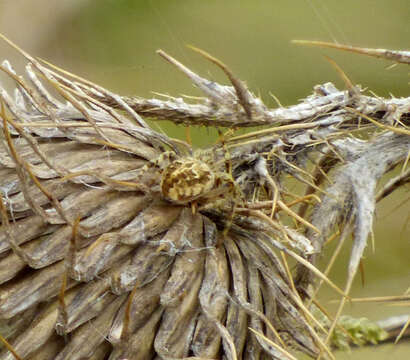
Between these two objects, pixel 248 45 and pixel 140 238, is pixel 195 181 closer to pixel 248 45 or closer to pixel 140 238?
pixel 140 238

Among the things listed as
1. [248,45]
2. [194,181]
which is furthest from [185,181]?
[248,45]

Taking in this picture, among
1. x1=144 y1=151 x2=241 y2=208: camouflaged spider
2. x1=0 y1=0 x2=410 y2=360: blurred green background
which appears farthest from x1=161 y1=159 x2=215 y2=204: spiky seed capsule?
x1=0 y1=0 x2=410 y2=360: blurred green background

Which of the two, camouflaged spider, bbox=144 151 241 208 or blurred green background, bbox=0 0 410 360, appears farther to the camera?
blurred green background, bbox=0 0 410 360

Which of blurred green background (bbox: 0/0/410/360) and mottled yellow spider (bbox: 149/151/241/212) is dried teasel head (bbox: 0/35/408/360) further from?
blurred green background (bbox: 0/0/410/360)

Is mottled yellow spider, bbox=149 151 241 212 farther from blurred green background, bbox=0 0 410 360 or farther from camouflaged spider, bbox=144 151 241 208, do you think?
blurred green background, bbox=0 0 410 360
